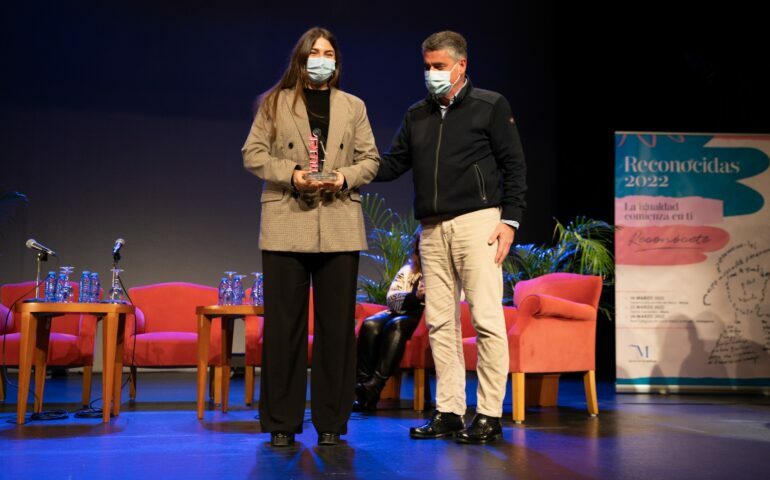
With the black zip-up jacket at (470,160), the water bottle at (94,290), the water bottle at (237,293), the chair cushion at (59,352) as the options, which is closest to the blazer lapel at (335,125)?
the black zip-up jacket at (470,160)

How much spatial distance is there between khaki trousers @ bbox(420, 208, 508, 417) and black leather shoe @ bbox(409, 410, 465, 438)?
0.09ft

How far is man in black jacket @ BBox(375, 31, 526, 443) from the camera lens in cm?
310

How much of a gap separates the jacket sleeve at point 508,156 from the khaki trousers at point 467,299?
8 cm

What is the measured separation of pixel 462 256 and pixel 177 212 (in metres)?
4.97

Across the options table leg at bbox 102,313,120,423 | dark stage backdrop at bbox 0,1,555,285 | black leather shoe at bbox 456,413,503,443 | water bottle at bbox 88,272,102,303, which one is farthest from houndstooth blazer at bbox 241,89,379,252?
dark stage backdrop at bbox 0,1,555,285

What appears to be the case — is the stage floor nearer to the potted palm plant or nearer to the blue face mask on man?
the blue face mask on man

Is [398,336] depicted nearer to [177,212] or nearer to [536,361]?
[536,361]

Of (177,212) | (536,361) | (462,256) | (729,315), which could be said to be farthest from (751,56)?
(177,212)

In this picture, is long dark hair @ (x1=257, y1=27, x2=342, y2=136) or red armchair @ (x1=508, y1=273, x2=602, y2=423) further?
red armchair @ (x1=508, y1=273, x2=602, y2=423)

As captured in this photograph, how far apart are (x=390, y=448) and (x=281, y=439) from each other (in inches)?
15.6

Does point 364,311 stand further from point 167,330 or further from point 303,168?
point 303,168

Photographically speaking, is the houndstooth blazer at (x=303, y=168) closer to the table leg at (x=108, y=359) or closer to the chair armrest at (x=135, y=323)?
the table leg at (x=108, y=359)

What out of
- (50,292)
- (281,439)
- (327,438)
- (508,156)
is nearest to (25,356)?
(50,292)

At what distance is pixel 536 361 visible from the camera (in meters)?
4.02
